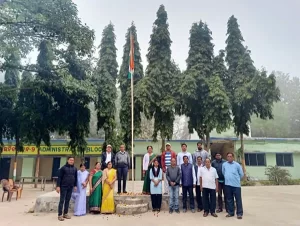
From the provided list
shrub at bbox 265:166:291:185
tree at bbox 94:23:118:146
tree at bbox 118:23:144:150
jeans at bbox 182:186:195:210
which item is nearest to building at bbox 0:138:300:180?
shrub at bbox 265:166:291:185

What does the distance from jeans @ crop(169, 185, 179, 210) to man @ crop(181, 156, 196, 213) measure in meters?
0.25

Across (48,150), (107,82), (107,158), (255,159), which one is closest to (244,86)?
(255,159)

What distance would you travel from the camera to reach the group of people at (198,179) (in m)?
6.34

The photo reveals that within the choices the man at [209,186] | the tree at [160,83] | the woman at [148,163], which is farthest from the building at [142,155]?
the man at [209,186]

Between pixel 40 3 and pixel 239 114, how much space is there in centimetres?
1420

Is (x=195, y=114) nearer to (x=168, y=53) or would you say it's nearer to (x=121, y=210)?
(x=168, y=53)

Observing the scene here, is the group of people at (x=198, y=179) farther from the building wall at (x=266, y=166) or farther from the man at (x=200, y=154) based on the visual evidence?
the building wall at (x=266, y=166)

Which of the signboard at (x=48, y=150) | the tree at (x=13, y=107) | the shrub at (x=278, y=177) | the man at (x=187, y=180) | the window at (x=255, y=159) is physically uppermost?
the tree at (x=13, y=107)

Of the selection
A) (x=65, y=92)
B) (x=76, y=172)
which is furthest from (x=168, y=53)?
(x=76, y=172)

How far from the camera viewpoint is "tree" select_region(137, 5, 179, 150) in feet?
53.9

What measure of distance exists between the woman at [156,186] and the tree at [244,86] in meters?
11.3

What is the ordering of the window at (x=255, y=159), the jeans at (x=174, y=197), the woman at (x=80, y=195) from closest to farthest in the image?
the woman at (x=80, y=195)
the jeans at (x=174, y=197)
the window at (x=255, y=159)

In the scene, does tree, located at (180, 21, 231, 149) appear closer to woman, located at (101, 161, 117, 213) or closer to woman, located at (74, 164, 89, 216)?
woman, located at (101, 161, 117, 213)

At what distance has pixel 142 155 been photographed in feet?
65.9
